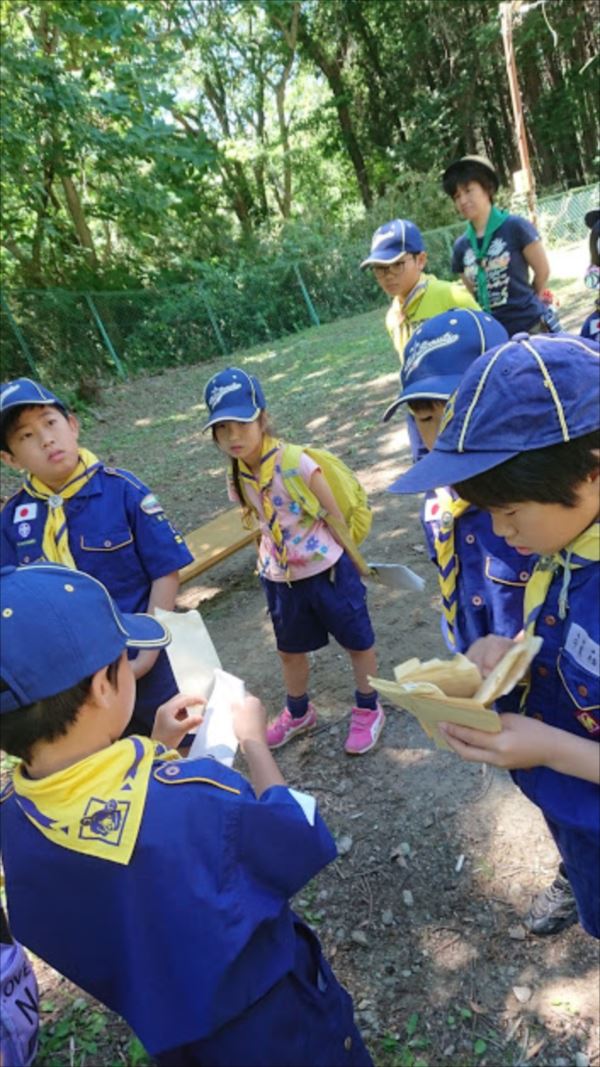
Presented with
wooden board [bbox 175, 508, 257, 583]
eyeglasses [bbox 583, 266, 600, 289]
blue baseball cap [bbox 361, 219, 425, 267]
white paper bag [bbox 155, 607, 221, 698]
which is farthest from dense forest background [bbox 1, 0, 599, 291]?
white paper bag [bbox 155, 607, 221, 698]

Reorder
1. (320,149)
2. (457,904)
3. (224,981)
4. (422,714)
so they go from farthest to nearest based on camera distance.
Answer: (320,149) < (457,904) < (422,714) < (224,981)

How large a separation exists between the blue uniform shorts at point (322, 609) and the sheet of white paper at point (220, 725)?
1097 millimetres

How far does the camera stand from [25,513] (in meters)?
2.36

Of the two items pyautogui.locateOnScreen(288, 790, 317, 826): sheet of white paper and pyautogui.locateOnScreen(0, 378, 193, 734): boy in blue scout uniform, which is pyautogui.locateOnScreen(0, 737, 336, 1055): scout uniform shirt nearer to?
pyautogui.locateOnScreen(288, 790, 317, 826): sheet of white paper

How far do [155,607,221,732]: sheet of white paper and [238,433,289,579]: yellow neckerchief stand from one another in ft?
2.68

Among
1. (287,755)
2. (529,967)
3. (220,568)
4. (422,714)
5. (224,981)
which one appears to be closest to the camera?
(224,981)

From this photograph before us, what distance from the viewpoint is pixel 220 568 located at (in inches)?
210

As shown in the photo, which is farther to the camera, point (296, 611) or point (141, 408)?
point (141, 408)

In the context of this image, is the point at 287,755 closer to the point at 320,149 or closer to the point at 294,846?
the point at 294,846

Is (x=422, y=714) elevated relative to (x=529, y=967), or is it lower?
elevated

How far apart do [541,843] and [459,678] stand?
1.53 m

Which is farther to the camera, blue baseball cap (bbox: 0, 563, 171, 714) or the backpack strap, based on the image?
the backpack strap

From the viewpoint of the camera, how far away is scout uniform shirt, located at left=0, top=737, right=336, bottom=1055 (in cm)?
111

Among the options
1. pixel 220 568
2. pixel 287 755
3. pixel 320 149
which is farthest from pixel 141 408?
pixel 320 149
